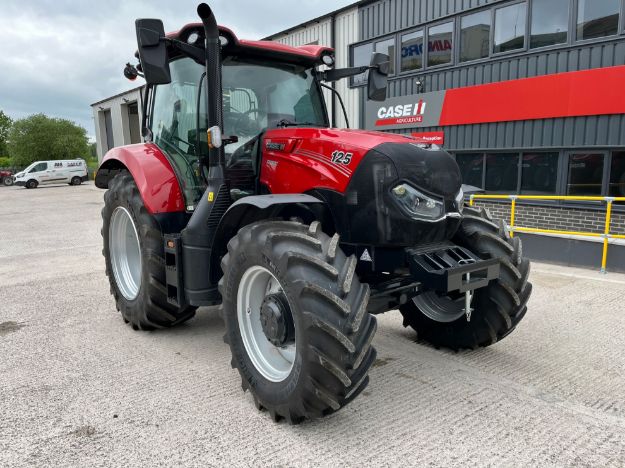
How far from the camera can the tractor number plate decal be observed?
294cm

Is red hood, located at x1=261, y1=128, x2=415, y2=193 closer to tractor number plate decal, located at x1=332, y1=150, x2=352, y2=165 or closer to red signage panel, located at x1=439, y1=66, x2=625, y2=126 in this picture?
tractor number plate decal, located at x1=332, y1=150, x2=352, y2=165

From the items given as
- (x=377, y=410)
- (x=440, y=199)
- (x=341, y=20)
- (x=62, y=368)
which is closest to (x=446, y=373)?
(x=377, y=410)

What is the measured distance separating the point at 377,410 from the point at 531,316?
2.54 meters

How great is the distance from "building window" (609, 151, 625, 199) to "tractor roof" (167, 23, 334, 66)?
6.88 meters

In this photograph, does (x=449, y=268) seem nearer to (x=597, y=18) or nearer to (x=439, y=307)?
(x=439, y=307)

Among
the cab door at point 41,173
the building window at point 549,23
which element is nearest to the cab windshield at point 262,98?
the building window at point 549,23

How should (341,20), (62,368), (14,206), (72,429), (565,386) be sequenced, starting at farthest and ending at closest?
(14,206) → (341,20) → (62,368) → (565,386) → (72,429)

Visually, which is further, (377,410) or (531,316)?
(531,316)

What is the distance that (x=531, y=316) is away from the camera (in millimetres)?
4754

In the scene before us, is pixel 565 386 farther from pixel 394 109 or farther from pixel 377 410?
pixel 394 109

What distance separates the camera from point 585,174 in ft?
29.7

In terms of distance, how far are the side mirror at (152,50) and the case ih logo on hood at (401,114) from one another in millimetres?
9543

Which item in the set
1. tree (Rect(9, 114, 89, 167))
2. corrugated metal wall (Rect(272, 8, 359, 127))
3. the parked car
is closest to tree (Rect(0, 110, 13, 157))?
tree (Rect(9, 114, 89, 167))

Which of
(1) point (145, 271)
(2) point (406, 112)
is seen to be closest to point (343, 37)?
(2) point (406, 112)
